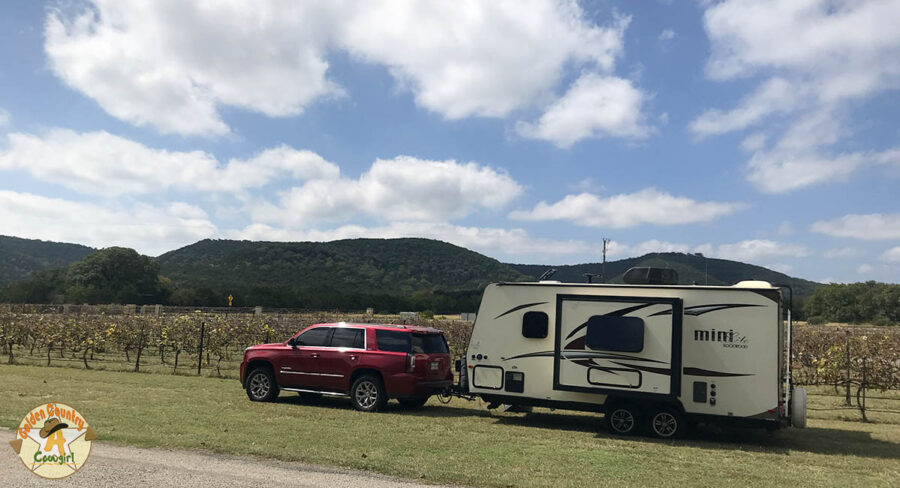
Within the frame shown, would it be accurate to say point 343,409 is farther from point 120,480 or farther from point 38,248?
point 38,248

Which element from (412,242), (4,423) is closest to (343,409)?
(4,423)

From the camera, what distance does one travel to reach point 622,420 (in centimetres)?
1101

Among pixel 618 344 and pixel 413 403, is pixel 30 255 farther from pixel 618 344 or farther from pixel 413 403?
pixel 618 344

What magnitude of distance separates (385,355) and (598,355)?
4.50m

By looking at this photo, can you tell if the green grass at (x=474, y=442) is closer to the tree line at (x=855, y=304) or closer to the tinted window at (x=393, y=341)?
the tinted window at (x=393, y=341)

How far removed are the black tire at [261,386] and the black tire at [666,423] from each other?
8.04 metres

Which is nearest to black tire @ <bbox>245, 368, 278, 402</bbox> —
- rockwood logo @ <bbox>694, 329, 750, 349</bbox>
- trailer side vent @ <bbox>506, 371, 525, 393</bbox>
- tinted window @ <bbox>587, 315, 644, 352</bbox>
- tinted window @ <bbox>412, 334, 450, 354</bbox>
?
tinted window @ <bbox>412, 334, 450, 354</bbox>

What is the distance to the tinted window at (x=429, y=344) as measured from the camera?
522 inches

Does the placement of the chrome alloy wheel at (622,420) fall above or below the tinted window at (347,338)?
below

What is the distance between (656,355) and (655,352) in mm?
52

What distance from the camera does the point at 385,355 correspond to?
13.1m

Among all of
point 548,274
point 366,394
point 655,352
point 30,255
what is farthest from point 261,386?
point 30,255

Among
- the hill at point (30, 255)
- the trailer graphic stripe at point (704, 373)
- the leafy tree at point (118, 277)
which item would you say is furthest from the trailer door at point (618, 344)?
the hill at point (30, 255)

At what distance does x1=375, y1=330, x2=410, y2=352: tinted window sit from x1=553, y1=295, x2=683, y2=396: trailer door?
136 inches
